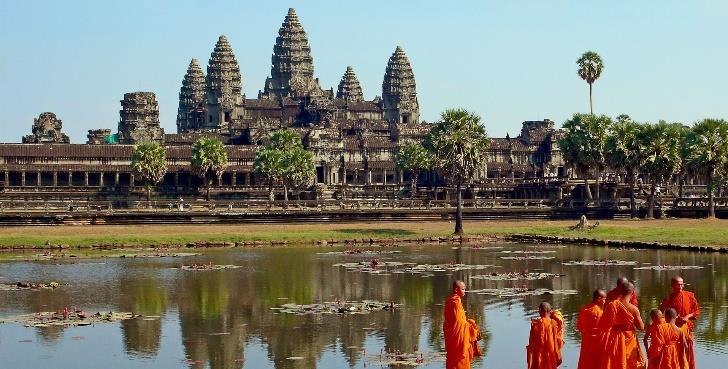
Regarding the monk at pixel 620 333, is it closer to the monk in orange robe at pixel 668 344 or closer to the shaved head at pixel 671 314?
the monk in orange robe at pixel 668 344

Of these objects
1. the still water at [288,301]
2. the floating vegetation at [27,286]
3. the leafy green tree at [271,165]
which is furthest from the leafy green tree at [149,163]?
the floating vegetation at [27,286]

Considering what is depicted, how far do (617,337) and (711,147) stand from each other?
79347 millimetres

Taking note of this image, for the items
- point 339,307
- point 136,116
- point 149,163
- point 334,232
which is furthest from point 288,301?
point 136,116

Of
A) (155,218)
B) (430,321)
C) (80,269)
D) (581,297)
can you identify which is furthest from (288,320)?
(155,218)

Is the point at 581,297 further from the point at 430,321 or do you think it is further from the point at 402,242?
the point at 402,242

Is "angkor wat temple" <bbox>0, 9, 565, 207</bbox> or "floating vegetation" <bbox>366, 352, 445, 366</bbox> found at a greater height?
"angkor wat temple" <bbox>0, 9, 565, 207</bbox>

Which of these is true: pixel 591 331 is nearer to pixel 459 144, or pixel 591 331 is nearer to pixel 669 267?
pixel 669 267

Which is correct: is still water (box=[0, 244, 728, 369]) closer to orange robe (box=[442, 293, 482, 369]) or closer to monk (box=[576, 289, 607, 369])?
orange robe (box=[442, 293, 482, 369])

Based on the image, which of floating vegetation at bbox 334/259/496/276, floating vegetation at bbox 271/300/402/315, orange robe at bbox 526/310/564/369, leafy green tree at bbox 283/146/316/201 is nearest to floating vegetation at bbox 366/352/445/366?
orange robe at bbox 526/310/564/369

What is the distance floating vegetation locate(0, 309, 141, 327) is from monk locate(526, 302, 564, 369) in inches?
746

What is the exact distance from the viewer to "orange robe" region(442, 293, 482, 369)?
2750 centimetres

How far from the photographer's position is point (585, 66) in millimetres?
144125

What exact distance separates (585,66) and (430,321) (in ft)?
347

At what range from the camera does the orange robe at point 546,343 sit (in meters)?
27.1
